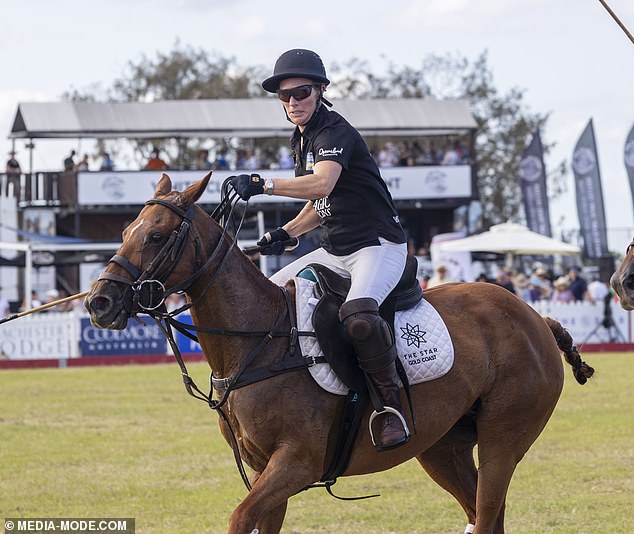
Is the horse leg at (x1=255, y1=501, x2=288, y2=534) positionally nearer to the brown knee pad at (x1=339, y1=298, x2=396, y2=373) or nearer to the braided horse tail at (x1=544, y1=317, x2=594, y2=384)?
the brown knee pad at (x1=339, y1=298, x2=396, y2=373)

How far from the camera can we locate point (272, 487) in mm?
5934

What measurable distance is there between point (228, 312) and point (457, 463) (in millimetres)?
2030

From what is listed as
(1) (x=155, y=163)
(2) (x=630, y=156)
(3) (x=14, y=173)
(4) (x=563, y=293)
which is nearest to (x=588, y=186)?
(2) (x=630, y=156)

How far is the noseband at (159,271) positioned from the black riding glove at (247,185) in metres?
0.33

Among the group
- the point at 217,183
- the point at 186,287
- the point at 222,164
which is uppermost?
the point at 222,164

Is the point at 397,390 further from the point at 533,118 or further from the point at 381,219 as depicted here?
the point at 533,118

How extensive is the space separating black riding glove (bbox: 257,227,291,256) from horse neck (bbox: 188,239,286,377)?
15.2 inches

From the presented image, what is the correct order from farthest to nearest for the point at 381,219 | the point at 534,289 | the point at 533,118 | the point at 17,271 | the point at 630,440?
the point at 533,118 → the point at 17,271 → the point at 534,289 → the point at 630,440 → the point at 381,219

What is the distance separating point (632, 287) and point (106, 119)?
35132 millimetres

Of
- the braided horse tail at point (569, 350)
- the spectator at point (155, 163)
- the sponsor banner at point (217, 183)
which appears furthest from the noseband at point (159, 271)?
the spectator at point (155, 163)

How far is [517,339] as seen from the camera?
7.23 meters

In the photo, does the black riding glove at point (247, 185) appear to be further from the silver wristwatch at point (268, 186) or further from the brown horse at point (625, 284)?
the brown horse at point (625, 284)

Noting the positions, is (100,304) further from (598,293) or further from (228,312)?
(598,293)

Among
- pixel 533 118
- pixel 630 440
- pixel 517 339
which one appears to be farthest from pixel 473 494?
pixel 533 118
